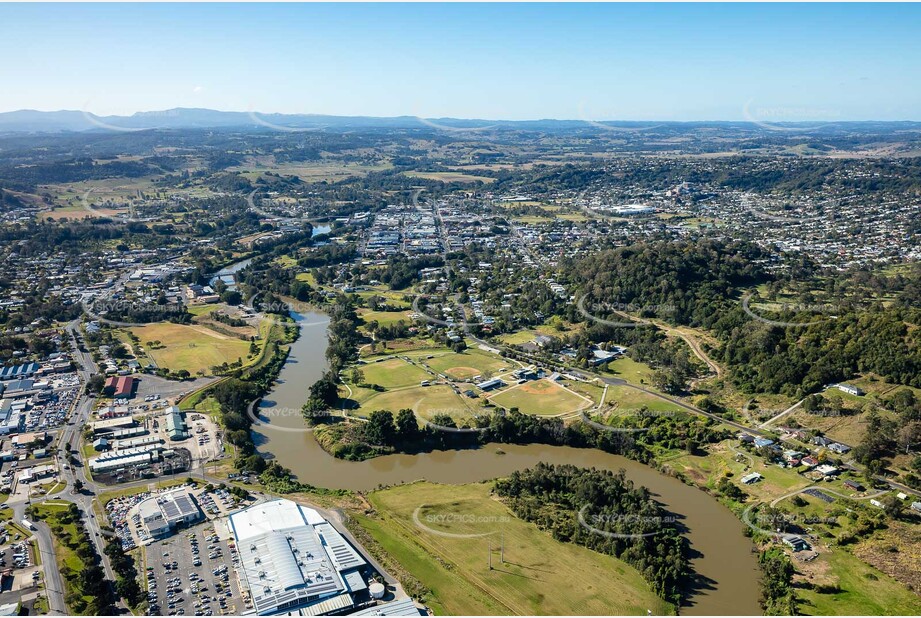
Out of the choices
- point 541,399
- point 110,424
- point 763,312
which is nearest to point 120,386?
point 110,424

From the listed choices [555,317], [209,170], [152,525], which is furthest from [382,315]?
[209,170]

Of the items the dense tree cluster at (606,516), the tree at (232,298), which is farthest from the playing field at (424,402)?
the tree at (232,298)

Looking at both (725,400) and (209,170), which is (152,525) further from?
(209,170)

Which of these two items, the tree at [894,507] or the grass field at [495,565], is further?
the tree at [894,507]

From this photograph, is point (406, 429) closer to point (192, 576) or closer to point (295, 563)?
point (295, 563)

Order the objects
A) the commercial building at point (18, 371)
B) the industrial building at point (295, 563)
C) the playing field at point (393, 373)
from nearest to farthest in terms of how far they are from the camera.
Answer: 1. the industrial building at point (295, 563)
2. the commercial building at point (18, 371)
3. the playing field at point (393, 373)

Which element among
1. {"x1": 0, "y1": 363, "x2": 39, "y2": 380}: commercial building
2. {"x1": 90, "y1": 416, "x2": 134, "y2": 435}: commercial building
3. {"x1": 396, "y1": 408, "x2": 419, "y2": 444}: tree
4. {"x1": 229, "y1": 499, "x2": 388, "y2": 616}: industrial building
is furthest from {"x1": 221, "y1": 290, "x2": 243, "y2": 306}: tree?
{"x1": 229, "y1": 499, "x2": 388, "y2": 616}: industrial building

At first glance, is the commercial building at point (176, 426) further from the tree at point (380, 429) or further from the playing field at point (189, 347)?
the tree at point (380, 429)
